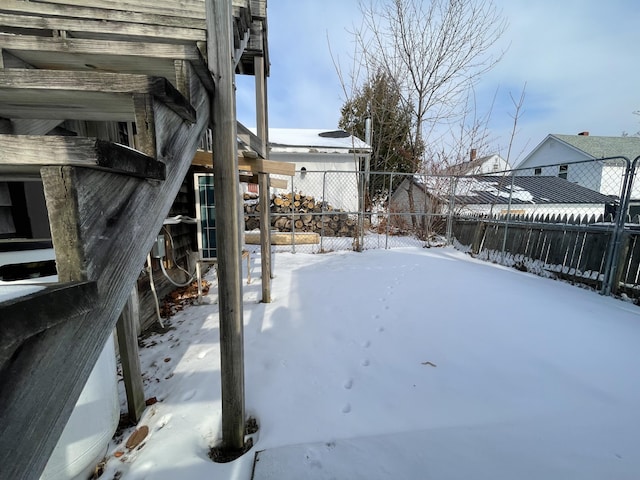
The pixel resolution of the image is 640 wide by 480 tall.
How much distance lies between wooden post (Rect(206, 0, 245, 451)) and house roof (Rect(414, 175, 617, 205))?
7.52m

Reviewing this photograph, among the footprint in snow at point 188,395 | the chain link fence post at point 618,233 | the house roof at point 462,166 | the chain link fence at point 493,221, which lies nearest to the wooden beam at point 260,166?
the footprint in snow at point 188,395

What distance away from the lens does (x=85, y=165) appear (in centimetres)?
51

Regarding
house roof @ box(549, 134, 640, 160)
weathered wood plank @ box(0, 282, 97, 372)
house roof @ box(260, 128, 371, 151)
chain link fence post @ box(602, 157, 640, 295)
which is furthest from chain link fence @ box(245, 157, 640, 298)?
weathered wood plank @ box(0, 282, 97, 372)

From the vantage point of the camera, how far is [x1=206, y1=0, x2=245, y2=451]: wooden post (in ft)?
4.09

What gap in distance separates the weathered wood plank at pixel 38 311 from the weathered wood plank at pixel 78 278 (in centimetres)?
2

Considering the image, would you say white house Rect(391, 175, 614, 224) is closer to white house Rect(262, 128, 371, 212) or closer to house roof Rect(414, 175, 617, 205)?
house roof Rect(414, 175, 617, 205)

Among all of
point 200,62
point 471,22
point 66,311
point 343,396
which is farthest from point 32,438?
point 471,22

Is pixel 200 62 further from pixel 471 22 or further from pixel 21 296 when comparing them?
pixel 471 22

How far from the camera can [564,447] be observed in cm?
135

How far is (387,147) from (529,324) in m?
10.3

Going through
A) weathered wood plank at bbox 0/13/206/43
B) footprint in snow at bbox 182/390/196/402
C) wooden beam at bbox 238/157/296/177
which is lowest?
footprint in snow at bbox 182/390/196/402

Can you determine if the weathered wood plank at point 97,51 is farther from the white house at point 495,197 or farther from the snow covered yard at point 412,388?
the white house at point 495,197

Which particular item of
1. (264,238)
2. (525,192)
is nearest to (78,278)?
(264,238)

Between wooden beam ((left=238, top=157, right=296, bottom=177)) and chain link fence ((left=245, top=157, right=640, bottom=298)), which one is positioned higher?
wooden beam ((left=238, top=157, right=296, bottom=177))
